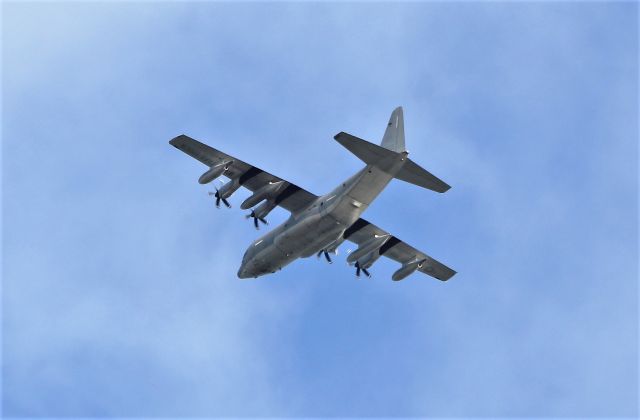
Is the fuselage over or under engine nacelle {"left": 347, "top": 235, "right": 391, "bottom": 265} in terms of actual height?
under

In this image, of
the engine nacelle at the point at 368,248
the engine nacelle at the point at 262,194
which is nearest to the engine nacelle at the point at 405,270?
the engine nacelle at the point at 368,248

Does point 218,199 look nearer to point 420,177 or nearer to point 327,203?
point 327,203

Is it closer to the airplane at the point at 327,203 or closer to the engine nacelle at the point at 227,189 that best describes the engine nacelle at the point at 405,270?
the airplane at the point at 327,203

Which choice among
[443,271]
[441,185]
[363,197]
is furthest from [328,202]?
[443,271]

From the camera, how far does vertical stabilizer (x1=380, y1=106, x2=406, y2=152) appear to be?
6619 cm

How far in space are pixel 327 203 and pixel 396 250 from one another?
10.8 m

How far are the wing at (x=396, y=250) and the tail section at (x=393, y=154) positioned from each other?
8.12 metres

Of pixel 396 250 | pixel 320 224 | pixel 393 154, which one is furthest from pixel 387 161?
pixel 396 250

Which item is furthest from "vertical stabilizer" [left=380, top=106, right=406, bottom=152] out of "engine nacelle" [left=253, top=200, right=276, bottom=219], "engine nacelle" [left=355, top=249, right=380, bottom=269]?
"engine nacelle" [left=355, top=249, right=380, bottom=269]

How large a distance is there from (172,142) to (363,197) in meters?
11.9

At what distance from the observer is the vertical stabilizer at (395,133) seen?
217ft

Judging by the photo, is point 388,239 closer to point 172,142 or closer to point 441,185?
point 441,185

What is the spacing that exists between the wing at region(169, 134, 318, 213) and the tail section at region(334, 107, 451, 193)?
6.40 meters

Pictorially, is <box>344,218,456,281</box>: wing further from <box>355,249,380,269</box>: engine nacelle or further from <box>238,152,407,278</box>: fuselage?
<box>238,152,407,278</box>: fuselage
